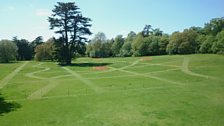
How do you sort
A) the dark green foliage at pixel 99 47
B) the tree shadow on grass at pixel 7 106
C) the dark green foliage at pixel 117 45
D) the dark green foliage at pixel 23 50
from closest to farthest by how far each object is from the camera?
the tree shadow on grass at pixel 7 106 → the dark green foliage at pixel 99 47 → the dark green foliage at pixel 117 45 → the dark green foliage at pixel 23 50

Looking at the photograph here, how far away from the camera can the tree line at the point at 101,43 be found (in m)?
71.2

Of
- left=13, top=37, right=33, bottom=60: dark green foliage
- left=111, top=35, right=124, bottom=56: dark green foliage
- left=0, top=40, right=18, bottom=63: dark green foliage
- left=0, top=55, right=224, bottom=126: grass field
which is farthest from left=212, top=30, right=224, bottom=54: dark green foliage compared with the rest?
left=13, top=37, right=33, bottom=60: dark green foliage

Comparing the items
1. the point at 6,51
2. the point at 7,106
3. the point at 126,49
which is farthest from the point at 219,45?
the point at 6,51

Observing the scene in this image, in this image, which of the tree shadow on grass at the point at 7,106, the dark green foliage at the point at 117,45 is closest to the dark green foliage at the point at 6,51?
the dark green foliage at the point at 117,45

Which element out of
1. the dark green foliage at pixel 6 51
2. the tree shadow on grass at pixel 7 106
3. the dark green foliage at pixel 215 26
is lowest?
the tree shadow on grass at pixel 7 106

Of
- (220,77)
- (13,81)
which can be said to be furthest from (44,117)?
(220,77)

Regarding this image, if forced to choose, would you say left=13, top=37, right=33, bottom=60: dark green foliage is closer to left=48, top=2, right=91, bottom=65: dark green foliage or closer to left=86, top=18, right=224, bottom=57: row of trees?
left=86, top=18, right=224, bottom=57: row of trees

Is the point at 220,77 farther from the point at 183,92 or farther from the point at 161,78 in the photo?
the point at 183,92

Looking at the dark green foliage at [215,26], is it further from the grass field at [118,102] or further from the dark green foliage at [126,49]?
the grass field at [118,102]

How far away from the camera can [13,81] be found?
43719 millimetres

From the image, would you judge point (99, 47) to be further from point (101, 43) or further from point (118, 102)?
point (118, 102)

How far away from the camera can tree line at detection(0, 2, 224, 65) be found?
7119 centimetres

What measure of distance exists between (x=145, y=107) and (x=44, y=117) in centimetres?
981

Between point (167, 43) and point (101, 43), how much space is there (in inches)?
1411
